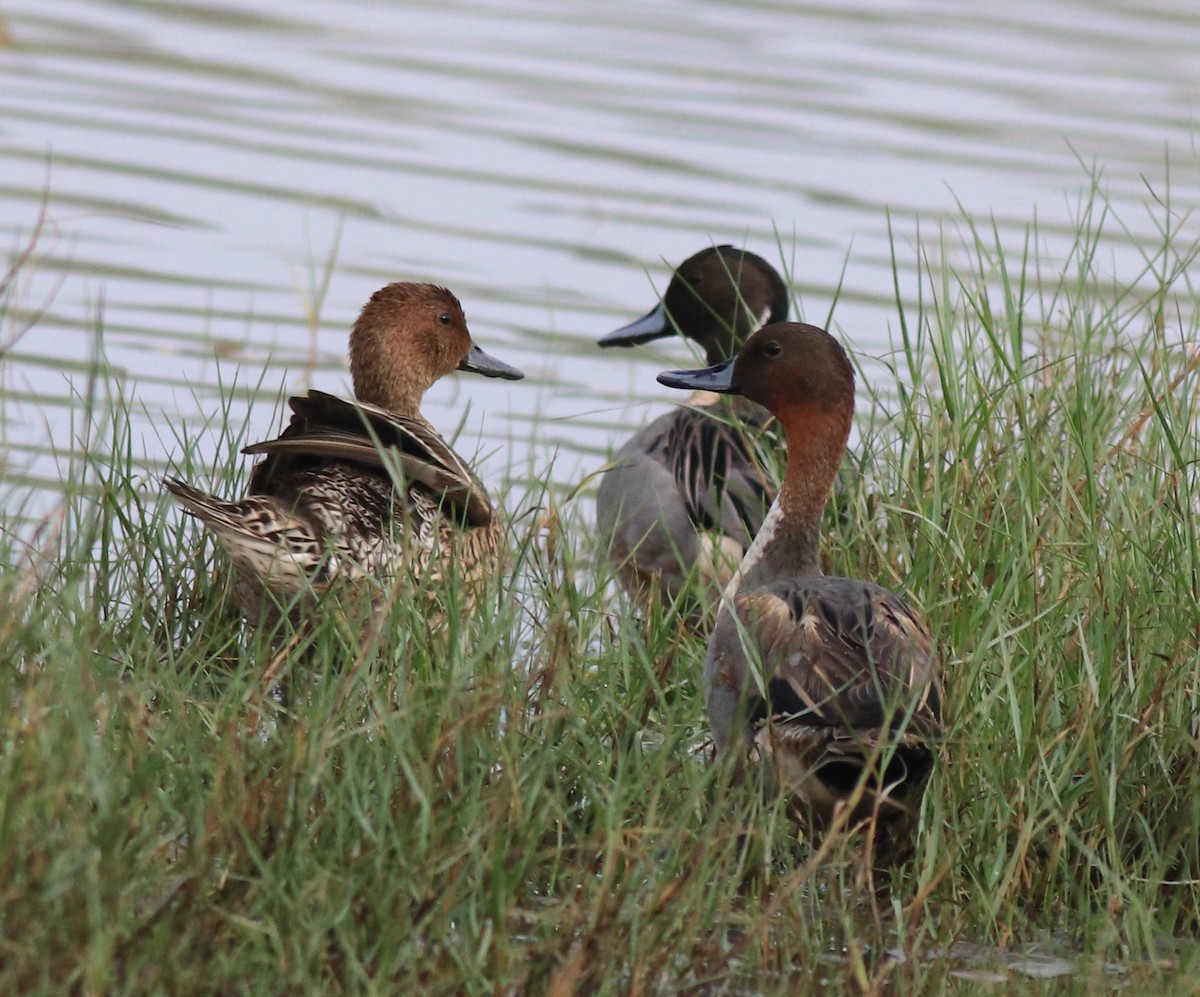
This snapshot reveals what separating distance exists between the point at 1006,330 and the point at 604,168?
17.8ft

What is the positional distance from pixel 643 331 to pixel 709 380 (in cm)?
187

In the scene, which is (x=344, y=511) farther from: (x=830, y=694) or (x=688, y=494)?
(x=688, y=494)

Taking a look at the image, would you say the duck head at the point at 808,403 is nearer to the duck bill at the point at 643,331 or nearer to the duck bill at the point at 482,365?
the duck bill at the point at 482,365

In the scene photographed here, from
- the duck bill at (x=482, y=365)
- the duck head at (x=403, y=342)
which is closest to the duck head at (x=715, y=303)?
the duck bill at (x=482, y=365)

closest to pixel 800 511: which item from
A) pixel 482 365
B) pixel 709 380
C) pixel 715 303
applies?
pixel 709 380

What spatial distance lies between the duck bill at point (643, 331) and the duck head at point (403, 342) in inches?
46.4

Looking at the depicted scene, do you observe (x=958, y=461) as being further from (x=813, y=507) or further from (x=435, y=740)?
(x=435, y=740)

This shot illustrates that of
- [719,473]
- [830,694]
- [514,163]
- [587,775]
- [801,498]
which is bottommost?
[587,775]

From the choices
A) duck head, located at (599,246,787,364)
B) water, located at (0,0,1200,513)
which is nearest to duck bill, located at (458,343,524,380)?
water, located at (0,0,1200,513)

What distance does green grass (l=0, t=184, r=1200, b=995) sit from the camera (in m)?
3.12

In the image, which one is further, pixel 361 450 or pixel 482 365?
pixel 482 365

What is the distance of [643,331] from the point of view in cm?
720

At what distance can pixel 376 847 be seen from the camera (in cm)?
323

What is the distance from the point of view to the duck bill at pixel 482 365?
6180 millimetres
